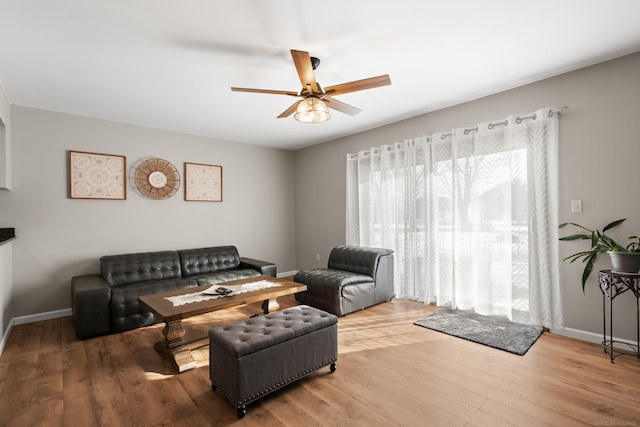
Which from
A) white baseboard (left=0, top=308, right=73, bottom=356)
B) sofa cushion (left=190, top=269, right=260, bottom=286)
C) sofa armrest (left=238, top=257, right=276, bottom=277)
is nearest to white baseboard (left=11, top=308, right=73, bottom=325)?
white baseboard (left=0, top=308, right=73, bottom=356)

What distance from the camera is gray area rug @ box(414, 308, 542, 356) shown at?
9.38 feet

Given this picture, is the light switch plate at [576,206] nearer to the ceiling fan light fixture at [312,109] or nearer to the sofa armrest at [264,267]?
the ceiling fan light fixture at [312,109]

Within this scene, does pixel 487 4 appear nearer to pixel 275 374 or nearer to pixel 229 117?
pixel 275 374

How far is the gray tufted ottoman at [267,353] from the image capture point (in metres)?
1.91

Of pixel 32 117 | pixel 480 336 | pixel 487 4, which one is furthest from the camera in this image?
pixel 32 117

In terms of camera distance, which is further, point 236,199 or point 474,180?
point 236,199

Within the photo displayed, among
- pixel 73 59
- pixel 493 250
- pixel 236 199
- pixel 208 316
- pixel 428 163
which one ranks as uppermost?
Answer: pixel 73 59

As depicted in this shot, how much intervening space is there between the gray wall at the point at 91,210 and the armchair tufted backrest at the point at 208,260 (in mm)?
373

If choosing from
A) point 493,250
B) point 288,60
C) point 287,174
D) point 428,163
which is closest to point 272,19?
point 288,60

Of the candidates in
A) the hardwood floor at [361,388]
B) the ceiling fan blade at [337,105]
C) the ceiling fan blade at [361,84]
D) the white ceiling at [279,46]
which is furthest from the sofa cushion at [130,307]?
the ceiling fan blade at [361,84]

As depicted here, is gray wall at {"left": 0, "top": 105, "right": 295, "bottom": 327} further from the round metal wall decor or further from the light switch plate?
the light switch plate

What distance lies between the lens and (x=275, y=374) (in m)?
2.05

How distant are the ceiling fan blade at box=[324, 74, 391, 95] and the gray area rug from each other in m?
2.56

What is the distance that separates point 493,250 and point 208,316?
351 cm
